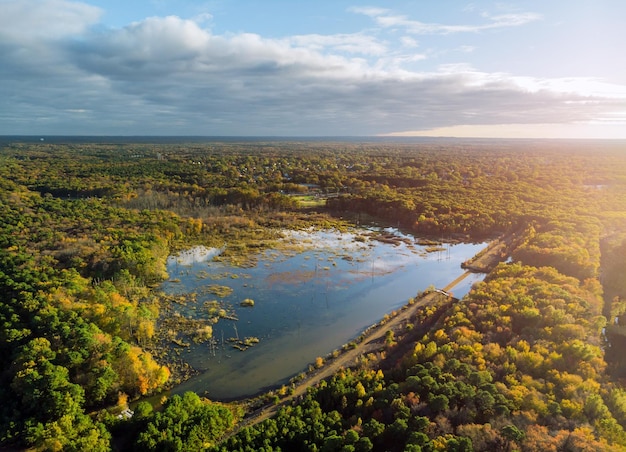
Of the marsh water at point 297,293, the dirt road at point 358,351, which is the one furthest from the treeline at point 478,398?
the marsh water at point 297,293

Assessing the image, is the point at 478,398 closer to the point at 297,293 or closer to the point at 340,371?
the point at 340,371

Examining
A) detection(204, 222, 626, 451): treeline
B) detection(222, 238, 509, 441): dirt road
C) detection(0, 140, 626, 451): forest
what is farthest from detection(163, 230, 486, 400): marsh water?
detection(204, 222, 626, 451): treeline

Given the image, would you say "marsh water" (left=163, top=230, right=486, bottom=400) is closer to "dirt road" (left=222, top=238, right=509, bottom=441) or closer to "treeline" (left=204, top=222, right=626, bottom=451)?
"dirt road" (left=222, top=238, right=509, bottom=441)

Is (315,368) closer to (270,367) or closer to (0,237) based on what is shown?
(270,367)

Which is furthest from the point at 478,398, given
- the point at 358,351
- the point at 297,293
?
the point at 297,293

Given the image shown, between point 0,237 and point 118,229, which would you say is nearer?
point 0,237

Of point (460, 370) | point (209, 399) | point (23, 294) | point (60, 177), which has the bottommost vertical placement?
point (209, 399)

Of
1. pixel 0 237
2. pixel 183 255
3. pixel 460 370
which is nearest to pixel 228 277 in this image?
pixel 183 255

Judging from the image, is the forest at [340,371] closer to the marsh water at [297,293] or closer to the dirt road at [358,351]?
the dirt road at [358,351]
